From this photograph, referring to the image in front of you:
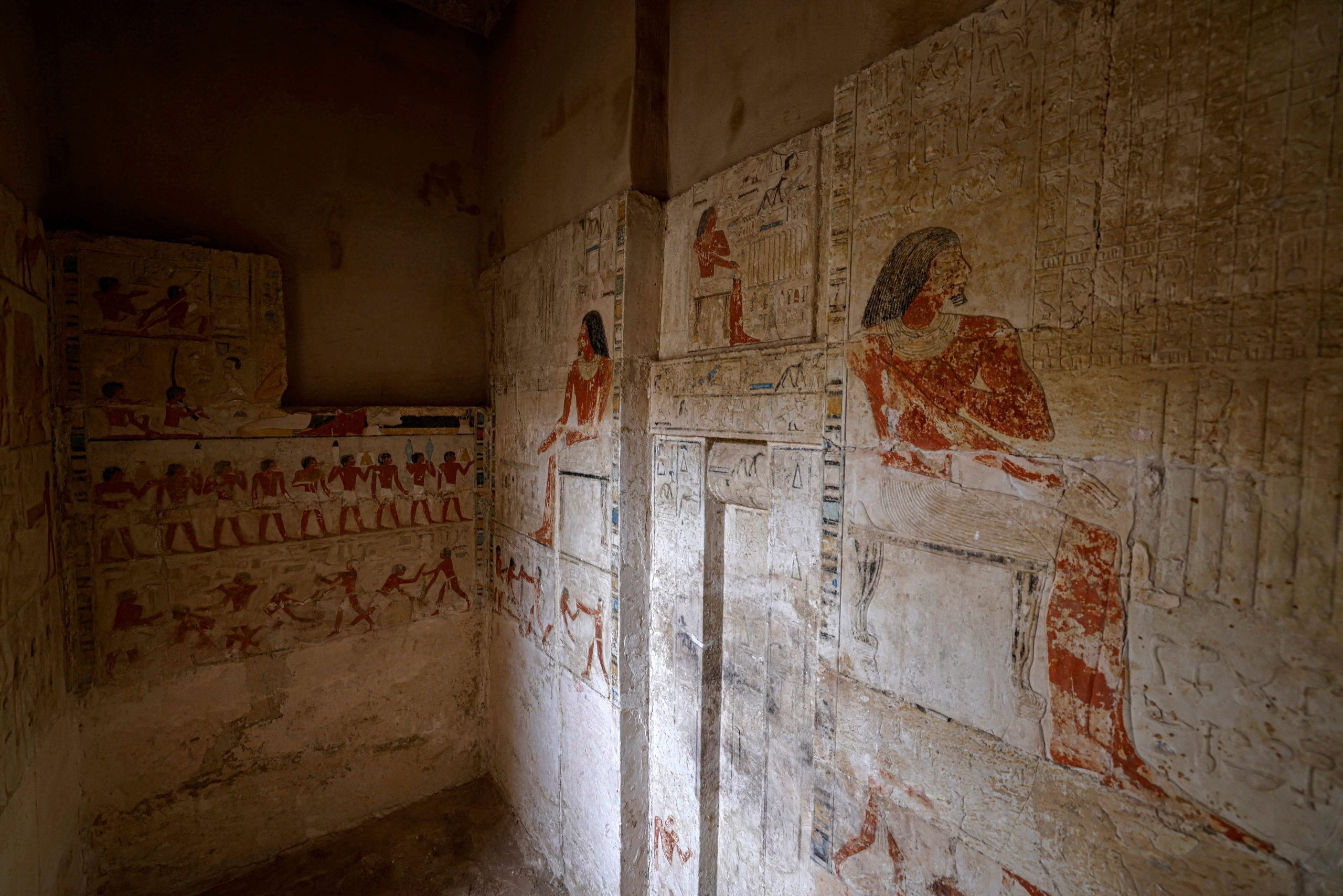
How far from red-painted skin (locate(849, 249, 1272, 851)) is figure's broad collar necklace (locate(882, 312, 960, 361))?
12mm

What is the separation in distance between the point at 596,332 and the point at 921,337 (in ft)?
5.69

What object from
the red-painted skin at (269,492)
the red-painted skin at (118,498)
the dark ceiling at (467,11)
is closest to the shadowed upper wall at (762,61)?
the dark ceiling at (467,11)

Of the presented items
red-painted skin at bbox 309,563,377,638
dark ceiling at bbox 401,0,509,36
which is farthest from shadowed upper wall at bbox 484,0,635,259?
red-painted skin at bbox 309,563,377,638

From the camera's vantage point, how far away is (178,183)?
133 inches

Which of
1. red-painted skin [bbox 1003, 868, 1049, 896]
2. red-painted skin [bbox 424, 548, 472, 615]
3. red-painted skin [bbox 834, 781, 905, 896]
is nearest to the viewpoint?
red-painted skin [bbox 1003, 868, 1049, 896]

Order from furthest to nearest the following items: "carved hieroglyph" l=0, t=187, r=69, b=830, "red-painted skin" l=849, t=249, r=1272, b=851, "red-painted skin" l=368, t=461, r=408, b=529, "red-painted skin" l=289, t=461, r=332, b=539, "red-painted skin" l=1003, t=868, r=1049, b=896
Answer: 1. "red-painted skin" l=368, t=461, r=408, b=529
2. "red-painted skin" l=289, t=461, r=332, b=539
3. "carved hieroglyph" l=0, t=187, r=69, b=830
4. "red-painted skin" l=1003, t=868, r=1049, b=896
5. "red-painted skin" l=849, t=249, r=1272, b=851

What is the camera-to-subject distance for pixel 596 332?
9.91 feet

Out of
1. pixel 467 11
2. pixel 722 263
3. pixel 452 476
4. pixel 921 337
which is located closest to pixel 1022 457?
pixel 921 337

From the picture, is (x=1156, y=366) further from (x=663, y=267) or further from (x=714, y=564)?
(x=663, y=267)

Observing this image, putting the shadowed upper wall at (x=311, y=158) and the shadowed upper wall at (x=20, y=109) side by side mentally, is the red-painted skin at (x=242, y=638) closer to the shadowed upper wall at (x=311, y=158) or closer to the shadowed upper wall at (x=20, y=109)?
the shadowed upper wall at (x=311, y=158)

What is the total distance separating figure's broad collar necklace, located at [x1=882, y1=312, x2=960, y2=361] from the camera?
166 centimetres

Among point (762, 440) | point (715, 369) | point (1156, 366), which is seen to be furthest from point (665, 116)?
point (1156, 366)

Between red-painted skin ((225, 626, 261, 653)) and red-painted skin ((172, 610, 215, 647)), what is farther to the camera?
red-painted skin ((225, 626, 261, 653))

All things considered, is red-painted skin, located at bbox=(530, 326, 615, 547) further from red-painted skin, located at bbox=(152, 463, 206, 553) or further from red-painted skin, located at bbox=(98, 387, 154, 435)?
red-painted skin, located at bbox=(98, 387, 154, 435)
